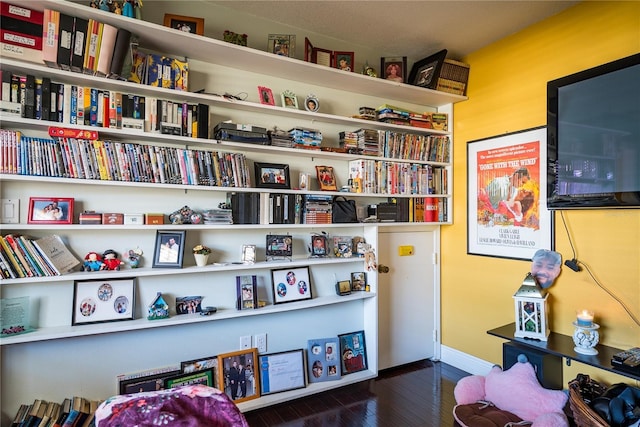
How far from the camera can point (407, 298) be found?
3.20 m

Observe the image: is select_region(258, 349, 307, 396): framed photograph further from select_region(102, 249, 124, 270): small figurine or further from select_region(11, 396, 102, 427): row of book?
select_region(102, 249, 124, 270): small figurine

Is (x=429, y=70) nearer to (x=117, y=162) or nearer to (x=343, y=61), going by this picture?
(x=343, y=61)

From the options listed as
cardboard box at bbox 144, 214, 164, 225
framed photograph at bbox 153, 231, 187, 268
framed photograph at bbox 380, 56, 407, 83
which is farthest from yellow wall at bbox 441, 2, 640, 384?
cardboard box at bbox 144, 214, 164, 225

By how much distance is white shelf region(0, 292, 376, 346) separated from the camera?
1835mm

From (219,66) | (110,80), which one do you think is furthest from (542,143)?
(110,80)

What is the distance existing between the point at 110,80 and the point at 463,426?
2.97m

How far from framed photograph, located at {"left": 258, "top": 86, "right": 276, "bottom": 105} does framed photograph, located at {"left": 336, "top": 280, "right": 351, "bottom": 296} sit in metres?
1.53

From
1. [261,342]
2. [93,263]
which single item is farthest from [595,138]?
[93,263]

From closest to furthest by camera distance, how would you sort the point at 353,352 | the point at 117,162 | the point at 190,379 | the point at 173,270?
the point at 117,162
the point at 173,270
the point at 190,379
the point at 353,352

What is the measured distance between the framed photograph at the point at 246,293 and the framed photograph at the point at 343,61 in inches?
70.0

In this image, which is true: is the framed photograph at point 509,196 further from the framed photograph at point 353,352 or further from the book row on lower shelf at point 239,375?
the book row on lower shelf at point 239,375

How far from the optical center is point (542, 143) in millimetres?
2541

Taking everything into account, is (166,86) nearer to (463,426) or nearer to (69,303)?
(69,303)

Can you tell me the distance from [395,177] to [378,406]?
179cm
